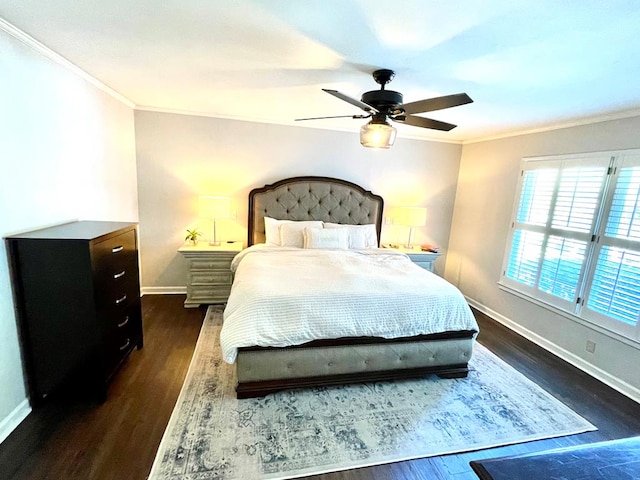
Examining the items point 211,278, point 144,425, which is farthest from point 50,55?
point 144,425

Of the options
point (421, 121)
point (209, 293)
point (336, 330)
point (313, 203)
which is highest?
point (421, 121)

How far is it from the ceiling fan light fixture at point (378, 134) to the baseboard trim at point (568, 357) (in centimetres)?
284

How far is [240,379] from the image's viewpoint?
219cm

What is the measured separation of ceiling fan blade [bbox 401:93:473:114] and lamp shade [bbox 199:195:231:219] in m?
2.43

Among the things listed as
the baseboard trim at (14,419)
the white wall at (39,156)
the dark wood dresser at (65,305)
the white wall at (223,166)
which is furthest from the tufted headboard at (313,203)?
the baseboard trim at (14,419)

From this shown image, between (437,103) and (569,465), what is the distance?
1958 millimetres

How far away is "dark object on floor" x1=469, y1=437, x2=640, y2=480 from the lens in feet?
2.63

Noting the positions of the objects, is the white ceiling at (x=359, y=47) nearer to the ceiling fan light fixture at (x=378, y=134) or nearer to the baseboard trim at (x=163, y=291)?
the ceiling fan light fixture at (x=378, y=134)

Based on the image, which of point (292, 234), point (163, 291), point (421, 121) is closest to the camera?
point (421, 121)

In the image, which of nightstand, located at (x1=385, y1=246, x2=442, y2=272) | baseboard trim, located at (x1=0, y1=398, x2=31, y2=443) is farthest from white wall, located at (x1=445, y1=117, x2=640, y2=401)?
baseboard trim, located at (x1=0, y1=398, x2=31, y2=443)

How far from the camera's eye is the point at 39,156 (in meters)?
2.04

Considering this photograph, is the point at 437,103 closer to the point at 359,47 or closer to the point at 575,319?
the point at 359,47

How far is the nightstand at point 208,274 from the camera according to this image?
3668 mm

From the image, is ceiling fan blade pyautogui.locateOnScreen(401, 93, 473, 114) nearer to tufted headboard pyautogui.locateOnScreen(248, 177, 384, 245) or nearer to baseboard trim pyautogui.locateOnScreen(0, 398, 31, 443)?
tufted headboard pyautogui.locateOnScreen(248, 177, 384, 245)
